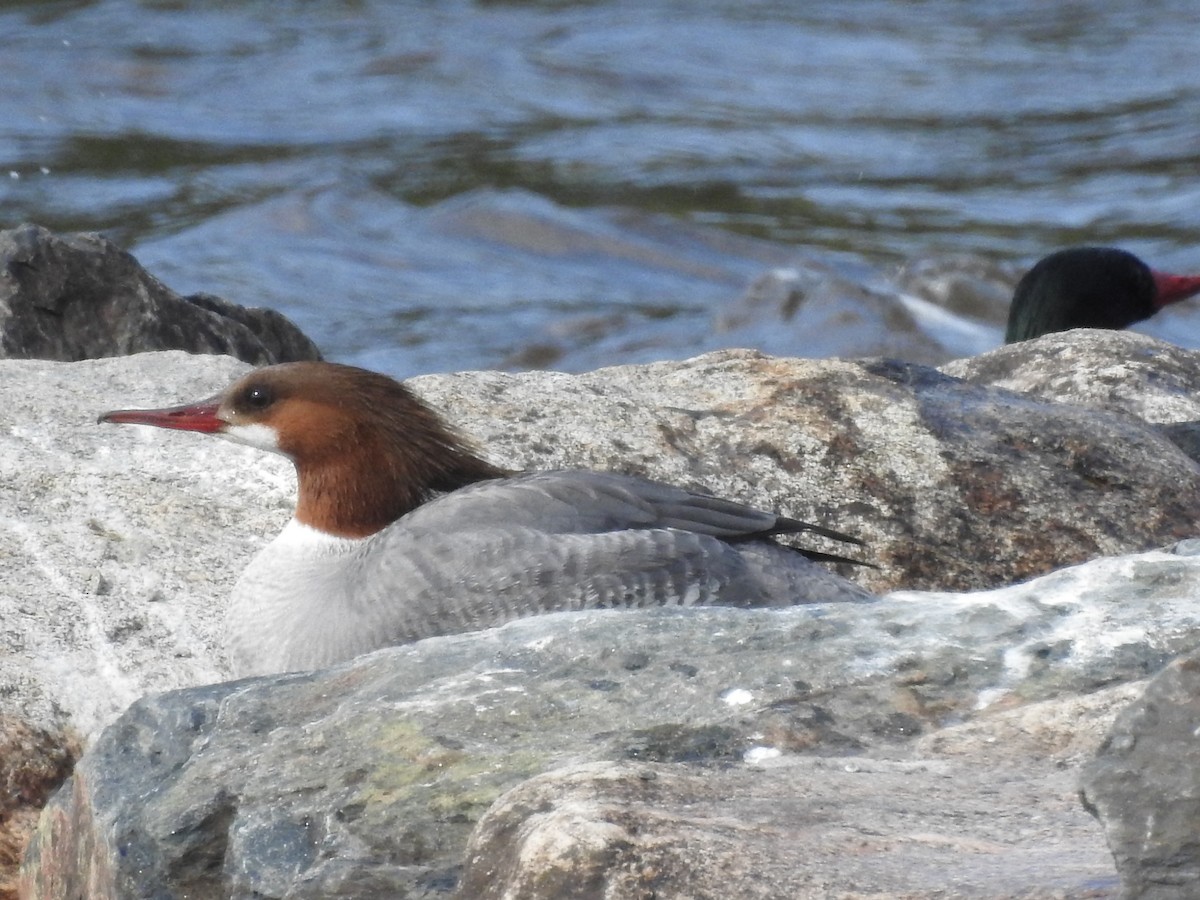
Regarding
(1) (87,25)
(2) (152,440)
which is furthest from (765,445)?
(1) (87,25)

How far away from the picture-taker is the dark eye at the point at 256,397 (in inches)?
173

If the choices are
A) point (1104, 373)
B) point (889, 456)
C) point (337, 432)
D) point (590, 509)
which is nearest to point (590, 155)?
point (1104, 373)

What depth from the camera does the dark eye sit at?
4398 millimetres

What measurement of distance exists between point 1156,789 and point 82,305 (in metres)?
4.47

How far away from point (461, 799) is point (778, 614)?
67 cm

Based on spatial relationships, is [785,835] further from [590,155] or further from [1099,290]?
[590,155]

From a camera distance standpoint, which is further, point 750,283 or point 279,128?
point 279,128

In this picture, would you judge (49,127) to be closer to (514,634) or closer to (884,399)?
(884,399)

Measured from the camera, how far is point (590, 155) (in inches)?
526

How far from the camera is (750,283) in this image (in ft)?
38.4

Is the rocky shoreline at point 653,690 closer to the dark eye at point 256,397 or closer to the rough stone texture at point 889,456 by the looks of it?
the rough stone texture at point 889,456

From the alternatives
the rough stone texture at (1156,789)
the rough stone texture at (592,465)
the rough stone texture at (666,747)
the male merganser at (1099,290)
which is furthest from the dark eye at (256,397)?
the male merganser at (1099,290)

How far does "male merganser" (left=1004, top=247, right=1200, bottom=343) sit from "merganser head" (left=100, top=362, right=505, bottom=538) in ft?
16.1

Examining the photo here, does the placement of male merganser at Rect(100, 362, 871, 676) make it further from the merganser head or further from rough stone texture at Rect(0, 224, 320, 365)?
rough stone texture at Rect(0, 224, 320, 365)
